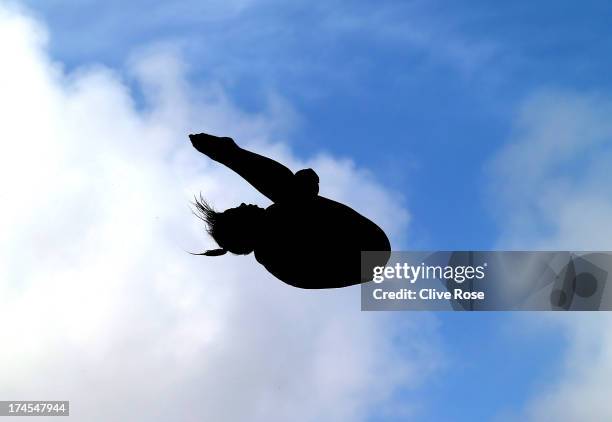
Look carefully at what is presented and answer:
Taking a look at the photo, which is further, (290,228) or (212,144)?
(290,228)

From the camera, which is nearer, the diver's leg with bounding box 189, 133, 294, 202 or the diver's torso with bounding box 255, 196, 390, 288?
the diver's leg with bounding box 189, 133, 294, 202

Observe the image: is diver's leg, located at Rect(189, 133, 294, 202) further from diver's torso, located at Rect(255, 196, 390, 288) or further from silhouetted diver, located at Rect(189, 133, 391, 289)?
diver's torso, located at Rect(255, 196, 390, 288)

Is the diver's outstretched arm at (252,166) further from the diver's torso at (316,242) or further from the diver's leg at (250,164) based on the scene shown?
the diver's torso at (316,242)

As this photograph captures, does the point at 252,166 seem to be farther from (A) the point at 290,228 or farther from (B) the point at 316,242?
(B) the point at 316,242

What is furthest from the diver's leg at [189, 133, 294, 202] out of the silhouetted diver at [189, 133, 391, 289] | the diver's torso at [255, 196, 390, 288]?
the diver's torso at [255, 196, 390, 288]

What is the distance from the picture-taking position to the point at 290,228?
345 inches

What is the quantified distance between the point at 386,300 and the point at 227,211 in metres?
4.05

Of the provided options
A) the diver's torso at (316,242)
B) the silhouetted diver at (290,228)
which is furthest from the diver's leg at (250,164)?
the diver's torso at (316,242)

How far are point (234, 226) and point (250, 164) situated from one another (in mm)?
885

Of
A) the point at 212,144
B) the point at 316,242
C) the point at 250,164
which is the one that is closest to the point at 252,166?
the point at 250,164

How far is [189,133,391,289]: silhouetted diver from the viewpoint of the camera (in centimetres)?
841

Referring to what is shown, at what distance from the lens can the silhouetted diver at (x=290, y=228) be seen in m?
8.41

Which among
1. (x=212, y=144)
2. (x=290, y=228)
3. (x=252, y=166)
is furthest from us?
(x=290, y=228)

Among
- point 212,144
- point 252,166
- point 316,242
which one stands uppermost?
point 212,144
